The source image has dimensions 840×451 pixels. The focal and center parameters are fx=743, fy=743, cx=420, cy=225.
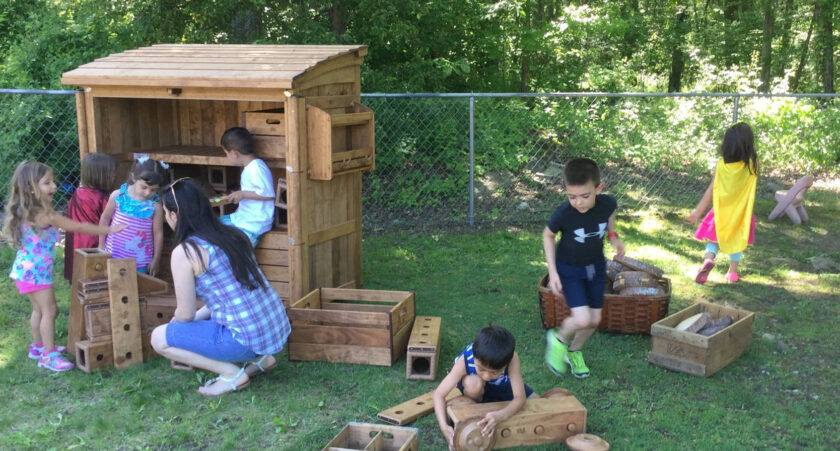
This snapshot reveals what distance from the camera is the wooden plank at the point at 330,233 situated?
6338 mm

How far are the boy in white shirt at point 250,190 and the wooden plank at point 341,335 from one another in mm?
1195

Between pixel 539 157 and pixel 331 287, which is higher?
pixel 539 157

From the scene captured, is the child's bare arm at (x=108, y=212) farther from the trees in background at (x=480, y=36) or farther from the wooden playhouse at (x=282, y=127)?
the trees in background at (x=480, y=36)

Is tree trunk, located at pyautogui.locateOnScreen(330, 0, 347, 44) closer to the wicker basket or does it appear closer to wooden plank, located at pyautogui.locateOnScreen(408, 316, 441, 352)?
wooden plank, located at pyautogui.locateOnScreen(408, 316, 441, 352)

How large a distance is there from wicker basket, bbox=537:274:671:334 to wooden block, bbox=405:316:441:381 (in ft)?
3.35

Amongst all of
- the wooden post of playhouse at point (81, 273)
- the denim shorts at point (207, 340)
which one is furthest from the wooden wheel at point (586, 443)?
the wooden post of playhouse at point (81, 273)

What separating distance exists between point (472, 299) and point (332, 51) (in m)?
2.59

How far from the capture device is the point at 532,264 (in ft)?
26.8

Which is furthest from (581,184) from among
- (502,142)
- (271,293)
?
(502,142)

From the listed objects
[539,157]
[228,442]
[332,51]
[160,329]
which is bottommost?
[228,442]

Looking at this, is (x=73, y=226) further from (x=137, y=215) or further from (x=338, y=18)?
(x=338, y=18)

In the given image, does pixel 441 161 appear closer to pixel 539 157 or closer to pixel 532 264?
pixel 539 157

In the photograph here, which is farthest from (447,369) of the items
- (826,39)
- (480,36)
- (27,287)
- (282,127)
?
(826,39)

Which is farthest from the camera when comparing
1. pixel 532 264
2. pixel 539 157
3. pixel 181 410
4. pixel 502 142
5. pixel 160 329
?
pixel 539 157
